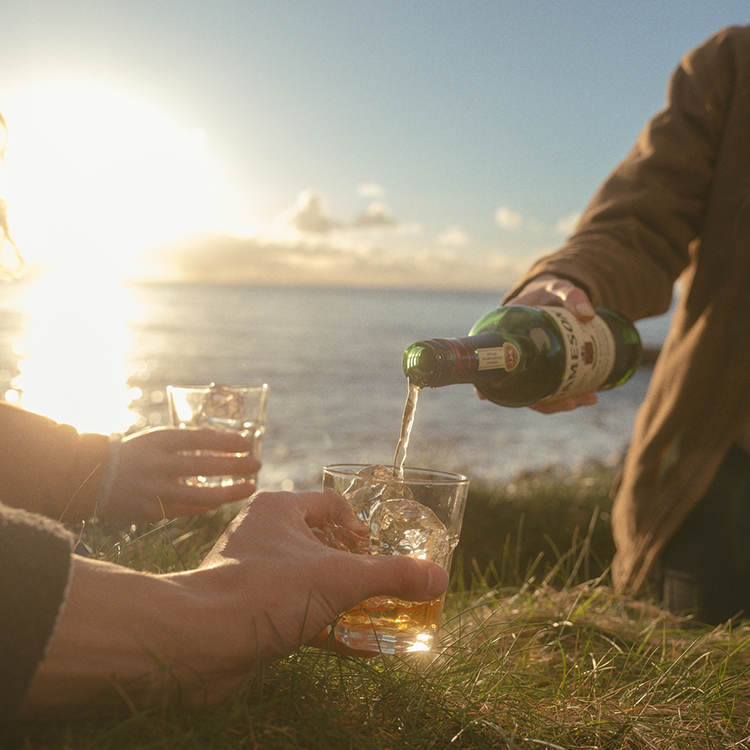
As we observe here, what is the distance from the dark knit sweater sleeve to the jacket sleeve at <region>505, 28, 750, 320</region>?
2.52 metres

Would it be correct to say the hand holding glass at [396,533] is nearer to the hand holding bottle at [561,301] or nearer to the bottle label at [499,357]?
the bottle label at [499,357]

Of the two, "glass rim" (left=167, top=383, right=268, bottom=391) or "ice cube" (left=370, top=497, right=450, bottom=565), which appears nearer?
"ice cube" (left=370, top=497, right=450, bottom=565)

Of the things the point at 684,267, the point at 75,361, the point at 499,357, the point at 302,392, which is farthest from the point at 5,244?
the point at 75,361

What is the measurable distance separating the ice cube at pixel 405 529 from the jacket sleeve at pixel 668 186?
1902mm

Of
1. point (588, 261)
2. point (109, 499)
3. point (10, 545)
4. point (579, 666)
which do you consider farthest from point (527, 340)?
point (10, 545)

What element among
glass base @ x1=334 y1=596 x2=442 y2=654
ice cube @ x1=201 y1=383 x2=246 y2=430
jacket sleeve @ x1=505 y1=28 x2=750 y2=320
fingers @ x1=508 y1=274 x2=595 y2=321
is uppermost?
jacket sleeve @ x1=505 y1=28 x2=750 y2=320

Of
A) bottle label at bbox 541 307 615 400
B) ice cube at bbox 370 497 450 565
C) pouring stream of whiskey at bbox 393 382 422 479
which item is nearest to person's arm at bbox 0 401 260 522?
pouring stream of whiskey at bbox 393 382 422 479

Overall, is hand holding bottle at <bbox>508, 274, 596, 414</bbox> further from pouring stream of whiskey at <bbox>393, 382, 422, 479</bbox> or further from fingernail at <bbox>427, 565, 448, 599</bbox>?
fingernail at <bbox>427, 565, 448, 599</bbox>

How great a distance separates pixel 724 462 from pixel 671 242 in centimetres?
104

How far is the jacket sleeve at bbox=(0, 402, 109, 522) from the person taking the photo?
6.51 feet

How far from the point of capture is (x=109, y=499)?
6.71 feet

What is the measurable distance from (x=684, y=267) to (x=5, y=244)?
3.07 meters

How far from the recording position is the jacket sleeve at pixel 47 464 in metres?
1.98

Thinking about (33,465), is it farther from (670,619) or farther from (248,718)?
(670,619)
